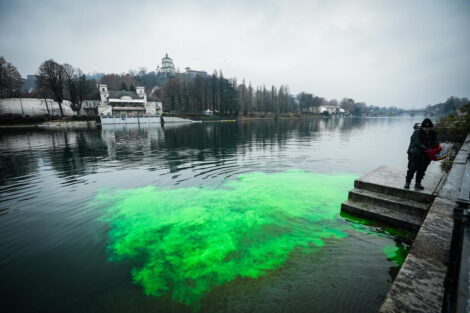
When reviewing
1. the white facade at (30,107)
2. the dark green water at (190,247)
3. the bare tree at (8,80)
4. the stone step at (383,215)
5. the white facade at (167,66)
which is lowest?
the dark green water at (190,247)

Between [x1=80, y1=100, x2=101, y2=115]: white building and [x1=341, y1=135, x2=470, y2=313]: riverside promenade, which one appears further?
[x1=80, y1=100, x2=101, y2=115]: white building

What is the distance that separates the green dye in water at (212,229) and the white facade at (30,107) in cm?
7537

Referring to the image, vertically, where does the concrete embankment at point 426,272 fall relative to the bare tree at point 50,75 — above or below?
below

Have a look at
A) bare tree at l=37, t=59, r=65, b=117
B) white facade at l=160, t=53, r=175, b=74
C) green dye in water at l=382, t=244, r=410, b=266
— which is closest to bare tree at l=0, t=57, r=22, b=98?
bare tree at l=37, t=59, r=65, b=117

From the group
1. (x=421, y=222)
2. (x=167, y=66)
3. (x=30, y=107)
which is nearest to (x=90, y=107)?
(x=30, y=107)

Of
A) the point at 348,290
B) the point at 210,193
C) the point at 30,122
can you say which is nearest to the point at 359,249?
the point at 348,290

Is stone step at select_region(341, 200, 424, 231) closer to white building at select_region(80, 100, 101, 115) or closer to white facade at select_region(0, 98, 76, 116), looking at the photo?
white facade at select_region(0, 98, 76, 116)

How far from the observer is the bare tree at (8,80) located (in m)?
56.3

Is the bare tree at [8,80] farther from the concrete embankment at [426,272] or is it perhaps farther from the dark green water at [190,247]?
the concrete embankment at [426,272]

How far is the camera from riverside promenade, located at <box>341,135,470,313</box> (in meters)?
2.55

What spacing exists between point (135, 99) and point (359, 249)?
307ft

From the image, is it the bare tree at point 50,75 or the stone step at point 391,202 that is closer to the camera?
the stone step at point 391,202

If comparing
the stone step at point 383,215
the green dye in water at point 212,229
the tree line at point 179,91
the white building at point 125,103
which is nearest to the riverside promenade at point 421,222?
the stone step at point 383,215

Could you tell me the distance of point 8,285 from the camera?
4086 millimetres
